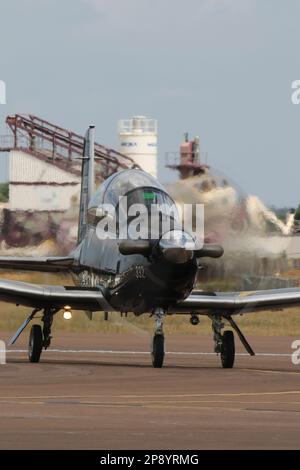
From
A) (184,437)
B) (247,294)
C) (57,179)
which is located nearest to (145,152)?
(57,179)

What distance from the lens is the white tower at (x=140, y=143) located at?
9588 centimetres

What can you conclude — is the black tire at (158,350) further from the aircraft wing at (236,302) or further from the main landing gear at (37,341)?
the main landing gear at (37,341)

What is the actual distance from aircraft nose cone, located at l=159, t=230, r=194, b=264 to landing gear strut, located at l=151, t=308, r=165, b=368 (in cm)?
167

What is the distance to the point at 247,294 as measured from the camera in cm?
2564

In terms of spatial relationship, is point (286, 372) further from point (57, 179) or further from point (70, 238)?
point (57, 179)

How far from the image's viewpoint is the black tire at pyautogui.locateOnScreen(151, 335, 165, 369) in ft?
76.3

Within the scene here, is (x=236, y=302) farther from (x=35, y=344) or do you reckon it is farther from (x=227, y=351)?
(x=35, y=344)

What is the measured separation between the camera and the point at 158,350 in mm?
23406

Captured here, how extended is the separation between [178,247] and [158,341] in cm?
220

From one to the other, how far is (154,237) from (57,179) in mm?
56460

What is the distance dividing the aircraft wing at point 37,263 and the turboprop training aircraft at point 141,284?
933mm

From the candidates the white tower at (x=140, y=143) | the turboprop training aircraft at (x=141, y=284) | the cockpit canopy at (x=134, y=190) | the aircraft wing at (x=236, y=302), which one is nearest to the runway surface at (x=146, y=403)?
the turboprop training aircraft at (x=141, y=284)

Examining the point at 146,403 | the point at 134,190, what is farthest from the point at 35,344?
the point at 146,403

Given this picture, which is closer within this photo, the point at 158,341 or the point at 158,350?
the point at 158,341
